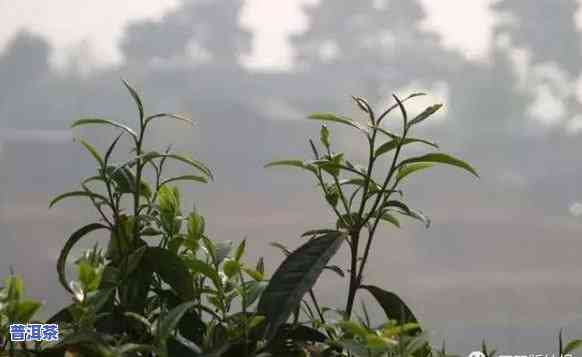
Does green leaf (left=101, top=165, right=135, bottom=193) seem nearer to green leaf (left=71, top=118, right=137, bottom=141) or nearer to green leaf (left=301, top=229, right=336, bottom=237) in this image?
green leaf (left=71, top=118, right=137, bottom=141)

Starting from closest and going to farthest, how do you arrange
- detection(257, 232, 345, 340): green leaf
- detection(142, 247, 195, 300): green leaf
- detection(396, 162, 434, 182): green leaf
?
detection(257, 232, 345, 340): green leaf
detection(142, 247, 195, 300): green leaf
detection(396, 162, 434, 182): green leaf

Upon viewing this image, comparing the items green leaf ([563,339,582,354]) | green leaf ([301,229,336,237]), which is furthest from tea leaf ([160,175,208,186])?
green leaf ([563,339,582,354])

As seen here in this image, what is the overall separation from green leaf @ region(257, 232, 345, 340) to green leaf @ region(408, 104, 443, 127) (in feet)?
0.70

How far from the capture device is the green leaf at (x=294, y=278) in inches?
42.4

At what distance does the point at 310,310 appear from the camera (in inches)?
51.3

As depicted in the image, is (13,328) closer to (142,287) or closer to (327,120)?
(142,287)

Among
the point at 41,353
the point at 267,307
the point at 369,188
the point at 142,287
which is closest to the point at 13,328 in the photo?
the point at 41,353

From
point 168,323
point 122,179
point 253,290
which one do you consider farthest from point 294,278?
point 122,179

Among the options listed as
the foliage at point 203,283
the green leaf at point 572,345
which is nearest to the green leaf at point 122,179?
the foliage at point 203,283

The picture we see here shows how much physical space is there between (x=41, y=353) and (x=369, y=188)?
56cm

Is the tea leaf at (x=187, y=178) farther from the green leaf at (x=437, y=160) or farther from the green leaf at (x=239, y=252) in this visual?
the green leaf at (x=437, y=160)

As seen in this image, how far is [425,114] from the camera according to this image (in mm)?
1267

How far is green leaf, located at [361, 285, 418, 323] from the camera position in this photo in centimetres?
129

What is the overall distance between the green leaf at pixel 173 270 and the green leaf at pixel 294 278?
14 centimetres
